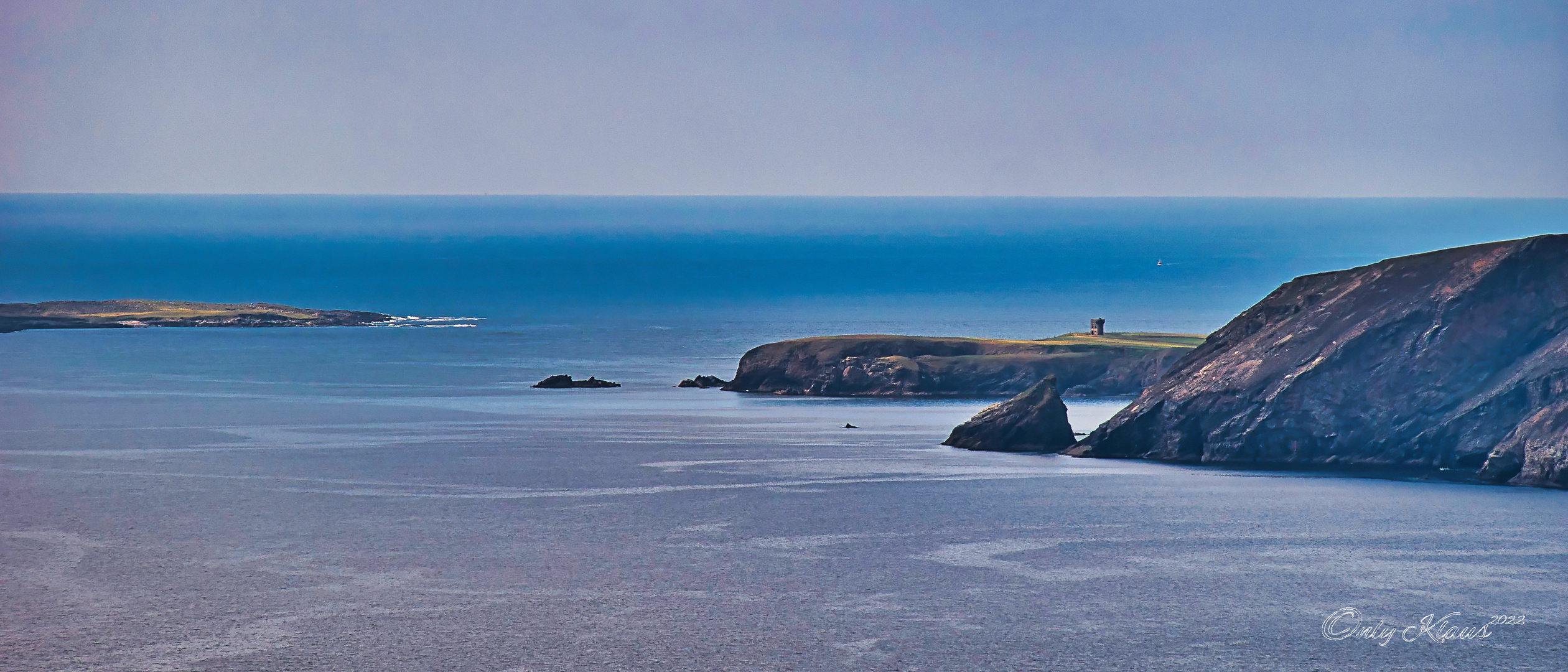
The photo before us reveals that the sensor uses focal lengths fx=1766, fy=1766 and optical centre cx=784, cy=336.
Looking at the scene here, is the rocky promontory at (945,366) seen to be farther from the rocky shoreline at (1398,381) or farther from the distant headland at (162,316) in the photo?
the distant headland at (162,316)

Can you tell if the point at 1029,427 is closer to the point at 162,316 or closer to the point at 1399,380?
the point at 1399,380

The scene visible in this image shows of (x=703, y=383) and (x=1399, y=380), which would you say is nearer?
(x=1399, y=380)

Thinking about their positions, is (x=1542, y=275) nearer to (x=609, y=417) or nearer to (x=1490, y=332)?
(x=1490, y=332)

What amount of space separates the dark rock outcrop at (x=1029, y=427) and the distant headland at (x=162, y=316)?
3619 inches

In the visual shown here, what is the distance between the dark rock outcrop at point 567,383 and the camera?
103 meters

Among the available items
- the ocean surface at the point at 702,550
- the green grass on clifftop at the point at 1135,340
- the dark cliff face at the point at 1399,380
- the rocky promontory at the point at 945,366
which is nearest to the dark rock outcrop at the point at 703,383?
the rocky promontory at the point at 945,366

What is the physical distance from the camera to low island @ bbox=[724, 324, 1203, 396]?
97312mm

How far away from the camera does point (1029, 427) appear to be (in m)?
71.6

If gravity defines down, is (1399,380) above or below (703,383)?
above

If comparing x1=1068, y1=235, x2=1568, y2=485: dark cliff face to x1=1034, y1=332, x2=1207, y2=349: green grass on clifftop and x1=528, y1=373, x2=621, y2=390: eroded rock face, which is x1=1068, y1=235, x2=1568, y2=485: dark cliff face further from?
x1=528, y1=373, x2=621, y2=390: eroded rock face

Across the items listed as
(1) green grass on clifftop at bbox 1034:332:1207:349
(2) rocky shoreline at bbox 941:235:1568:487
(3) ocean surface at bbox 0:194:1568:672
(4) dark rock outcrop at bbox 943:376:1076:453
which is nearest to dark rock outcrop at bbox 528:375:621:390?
(3) ocean surface at bbox 0:194:1568:672

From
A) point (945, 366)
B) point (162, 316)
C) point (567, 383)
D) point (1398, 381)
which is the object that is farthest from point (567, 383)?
point (162, 316)

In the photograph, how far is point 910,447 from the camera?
72.8 meters

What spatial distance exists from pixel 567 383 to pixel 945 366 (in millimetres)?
22012
